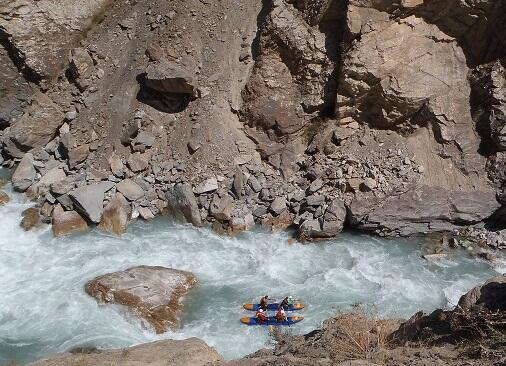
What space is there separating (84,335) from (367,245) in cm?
699

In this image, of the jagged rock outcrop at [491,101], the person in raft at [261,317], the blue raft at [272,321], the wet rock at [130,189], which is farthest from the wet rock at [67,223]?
the jagged rock outcrop at [491,101]

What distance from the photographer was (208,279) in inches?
462

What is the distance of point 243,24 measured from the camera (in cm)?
1570

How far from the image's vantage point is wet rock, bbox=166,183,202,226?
44.5ft

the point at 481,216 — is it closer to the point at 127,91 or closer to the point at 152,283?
the point at 152,283

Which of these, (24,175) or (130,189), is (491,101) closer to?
(130,189)

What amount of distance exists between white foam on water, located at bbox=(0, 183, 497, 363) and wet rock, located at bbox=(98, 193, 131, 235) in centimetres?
25

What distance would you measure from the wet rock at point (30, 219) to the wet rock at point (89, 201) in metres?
1.04

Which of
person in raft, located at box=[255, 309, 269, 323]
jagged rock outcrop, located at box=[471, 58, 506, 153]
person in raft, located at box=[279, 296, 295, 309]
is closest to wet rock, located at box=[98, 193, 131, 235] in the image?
person in raft, located at box=[255, 309, 269, 323]

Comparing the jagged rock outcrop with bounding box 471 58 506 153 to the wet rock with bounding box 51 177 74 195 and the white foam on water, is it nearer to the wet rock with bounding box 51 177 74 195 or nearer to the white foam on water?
the white foam on water

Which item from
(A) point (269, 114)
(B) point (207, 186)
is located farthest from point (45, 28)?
(A) point (269, 114)

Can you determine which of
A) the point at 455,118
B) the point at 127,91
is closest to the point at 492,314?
the point at 455,118

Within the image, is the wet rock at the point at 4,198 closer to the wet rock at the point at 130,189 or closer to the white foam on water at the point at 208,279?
the white foam on water at the point at 208,279

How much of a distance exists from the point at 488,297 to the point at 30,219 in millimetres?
11176
